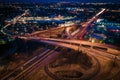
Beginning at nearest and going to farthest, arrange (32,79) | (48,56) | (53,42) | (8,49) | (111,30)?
1. (32,79)
2. (48,56)
3. (8,49)
4. (53,42)
5. (111,30)

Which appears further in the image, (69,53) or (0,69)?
(69,53)

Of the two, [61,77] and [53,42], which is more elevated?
[53,42]

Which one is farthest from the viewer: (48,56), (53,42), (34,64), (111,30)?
(111,30)

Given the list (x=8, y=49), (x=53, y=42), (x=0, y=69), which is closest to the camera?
(x=0, y=69)

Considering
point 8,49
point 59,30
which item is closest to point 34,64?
point 8,49

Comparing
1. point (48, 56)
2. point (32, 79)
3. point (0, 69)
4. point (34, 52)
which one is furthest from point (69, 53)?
point (0, 69)

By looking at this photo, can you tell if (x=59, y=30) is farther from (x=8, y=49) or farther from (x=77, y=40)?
(x=8, y=49)

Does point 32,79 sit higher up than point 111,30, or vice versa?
point 111,30

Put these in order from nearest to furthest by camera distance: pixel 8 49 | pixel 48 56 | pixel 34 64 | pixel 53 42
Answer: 1. pixel 34 64
2. pixel 48 56
3. pixel 8 49
4. pixel 53 42

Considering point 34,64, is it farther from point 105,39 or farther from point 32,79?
point 105,39
